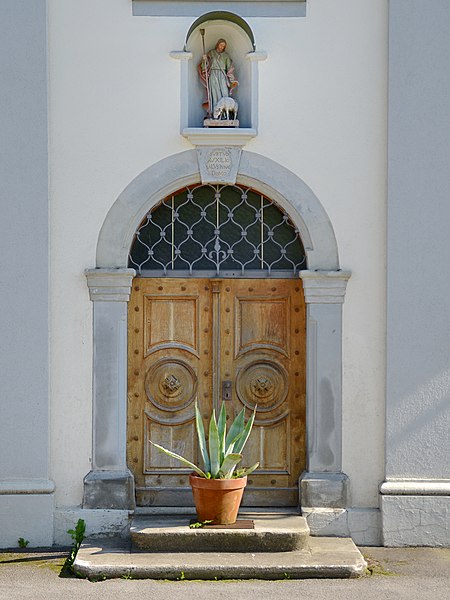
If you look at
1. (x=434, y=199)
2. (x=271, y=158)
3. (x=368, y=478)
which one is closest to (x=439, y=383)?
(x=368, y=478)

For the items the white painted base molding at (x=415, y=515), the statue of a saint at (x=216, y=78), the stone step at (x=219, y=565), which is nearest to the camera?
the stone step at (x=219, y=565)

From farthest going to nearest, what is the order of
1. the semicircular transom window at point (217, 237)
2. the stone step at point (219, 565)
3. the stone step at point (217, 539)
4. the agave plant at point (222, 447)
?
the semicircular transom window at point (217, 237) < the agave plant at point (222, 447) < the stone step at point (217, 539) < the stone step at point (219, 565)

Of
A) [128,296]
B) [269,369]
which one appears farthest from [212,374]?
[128,296]

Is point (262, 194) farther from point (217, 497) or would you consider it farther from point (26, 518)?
point (26, 518)

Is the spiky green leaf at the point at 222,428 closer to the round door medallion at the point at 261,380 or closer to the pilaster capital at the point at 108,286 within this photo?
the round door medallion at the point at 261,380

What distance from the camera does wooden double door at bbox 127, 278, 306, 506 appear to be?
8867 mm

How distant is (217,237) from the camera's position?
8859 mm

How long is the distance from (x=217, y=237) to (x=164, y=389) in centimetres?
137

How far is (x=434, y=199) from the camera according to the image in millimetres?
8516

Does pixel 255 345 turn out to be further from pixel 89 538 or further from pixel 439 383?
pixel 89 538

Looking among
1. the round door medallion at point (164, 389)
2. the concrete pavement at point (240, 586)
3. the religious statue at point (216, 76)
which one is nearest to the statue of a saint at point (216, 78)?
the religious statue at point (216, 76)

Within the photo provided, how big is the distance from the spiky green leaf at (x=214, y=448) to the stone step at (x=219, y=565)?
2.09 feet

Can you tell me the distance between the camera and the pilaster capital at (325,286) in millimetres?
Result: 8570

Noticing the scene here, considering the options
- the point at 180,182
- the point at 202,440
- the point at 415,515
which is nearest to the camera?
the point at 202,440
